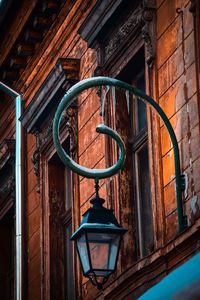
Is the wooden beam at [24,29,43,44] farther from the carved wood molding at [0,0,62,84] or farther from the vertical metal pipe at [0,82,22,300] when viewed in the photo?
the vertical metal pipe at [0,82,22,300]

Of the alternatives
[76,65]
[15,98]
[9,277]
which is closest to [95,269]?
[76,65]

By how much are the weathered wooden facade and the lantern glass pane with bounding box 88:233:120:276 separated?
2.25 ft

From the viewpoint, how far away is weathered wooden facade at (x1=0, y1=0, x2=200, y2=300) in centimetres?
1520

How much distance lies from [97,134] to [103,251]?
4.45m

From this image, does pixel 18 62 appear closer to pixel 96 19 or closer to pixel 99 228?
pixel 96 19

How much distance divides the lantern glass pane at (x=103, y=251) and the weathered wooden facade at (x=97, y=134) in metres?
0.69

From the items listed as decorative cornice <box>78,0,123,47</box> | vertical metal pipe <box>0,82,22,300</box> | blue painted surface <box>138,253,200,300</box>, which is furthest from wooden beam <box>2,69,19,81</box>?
blue painted surface <box>138,253,200,300</box>

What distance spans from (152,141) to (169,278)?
11.0 feet

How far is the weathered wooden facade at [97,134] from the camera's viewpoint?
49.9 feet

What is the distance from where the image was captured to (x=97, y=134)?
18.6 meters

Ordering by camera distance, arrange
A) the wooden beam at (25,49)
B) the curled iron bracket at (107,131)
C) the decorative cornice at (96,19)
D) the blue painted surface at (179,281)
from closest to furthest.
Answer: the blue painted surface at (179,281), the curled iron bracket at (107,131), the decorative cornice at (96,19), the wooden beam at (25,49)

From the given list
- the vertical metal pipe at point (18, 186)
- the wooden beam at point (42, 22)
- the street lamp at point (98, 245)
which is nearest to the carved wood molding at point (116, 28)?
the street lamp at point (98, 245)

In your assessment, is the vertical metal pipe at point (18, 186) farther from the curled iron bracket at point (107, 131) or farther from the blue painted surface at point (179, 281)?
the blue painted surface at point (179, 281)

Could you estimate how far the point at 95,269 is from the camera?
46.7 ft
